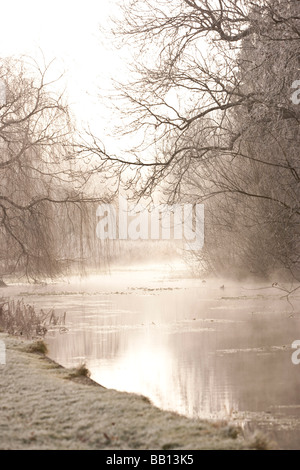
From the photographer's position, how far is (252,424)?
717 cm

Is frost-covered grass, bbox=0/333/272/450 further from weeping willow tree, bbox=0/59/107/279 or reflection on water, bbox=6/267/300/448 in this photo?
weeping willow tree, bbox=0/59/107/279

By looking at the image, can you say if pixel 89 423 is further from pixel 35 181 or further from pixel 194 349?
pixel 35 181

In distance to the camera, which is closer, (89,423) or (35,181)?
(89,423)

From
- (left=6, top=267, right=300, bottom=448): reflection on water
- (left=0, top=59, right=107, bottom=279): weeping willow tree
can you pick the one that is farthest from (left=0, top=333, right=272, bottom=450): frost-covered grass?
(left=0, top=59, right=107, bottom=279): weeping willow tree

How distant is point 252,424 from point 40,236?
6.84 metres

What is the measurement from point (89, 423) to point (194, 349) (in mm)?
6446

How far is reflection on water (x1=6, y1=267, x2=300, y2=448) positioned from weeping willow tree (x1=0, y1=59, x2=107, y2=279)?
1600 mm

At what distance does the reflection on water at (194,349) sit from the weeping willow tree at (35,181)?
160 centimetres

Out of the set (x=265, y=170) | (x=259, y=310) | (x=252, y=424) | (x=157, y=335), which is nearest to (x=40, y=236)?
(x=157, y=335)

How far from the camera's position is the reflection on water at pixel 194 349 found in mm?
8109

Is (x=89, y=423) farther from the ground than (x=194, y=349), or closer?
farther from the ground

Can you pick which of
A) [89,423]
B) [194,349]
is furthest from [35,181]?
[89,423]

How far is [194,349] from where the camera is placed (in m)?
11.5

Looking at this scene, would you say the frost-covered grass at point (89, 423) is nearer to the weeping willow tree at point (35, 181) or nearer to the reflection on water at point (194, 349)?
the reflection on water at point (194, 349)
